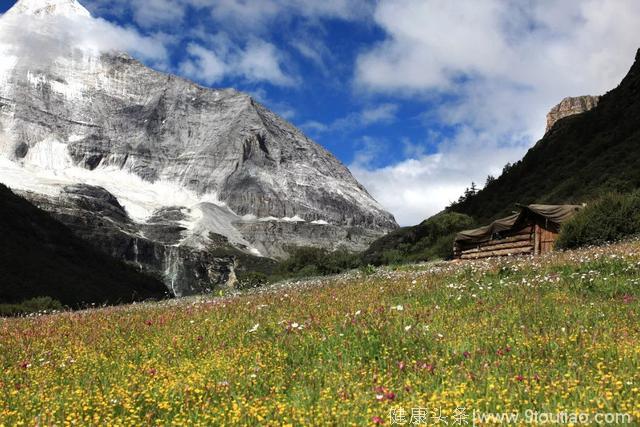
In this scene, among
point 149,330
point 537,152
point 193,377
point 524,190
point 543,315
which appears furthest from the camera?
point 537,152

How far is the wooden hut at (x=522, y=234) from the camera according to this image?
36.6m

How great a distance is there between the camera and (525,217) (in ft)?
131

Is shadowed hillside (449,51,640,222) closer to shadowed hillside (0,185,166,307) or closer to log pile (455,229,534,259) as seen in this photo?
log pile (455,229,534,259)

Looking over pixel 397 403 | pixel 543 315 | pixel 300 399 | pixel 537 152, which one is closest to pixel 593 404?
pixel 397 403

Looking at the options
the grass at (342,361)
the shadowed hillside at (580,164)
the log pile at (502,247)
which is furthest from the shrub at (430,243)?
the grass at (342,361)

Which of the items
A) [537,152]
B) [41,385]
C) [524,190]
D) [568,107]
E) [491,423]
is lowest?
[41,385]

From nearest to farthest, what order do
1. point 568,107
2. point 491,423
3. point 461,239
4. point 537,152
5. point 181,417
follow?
point 491,423 < point 181,417 < point 461,239 < point 537,152 < point 568,107

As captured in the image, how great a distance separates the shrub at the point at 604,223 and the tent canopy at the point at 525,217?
224 centimetres

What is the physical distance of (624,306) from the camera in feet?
29.9

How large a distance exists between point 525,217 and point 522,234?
50.9 inches

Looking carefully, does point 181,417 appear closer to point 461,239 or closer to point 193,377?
point 193,377

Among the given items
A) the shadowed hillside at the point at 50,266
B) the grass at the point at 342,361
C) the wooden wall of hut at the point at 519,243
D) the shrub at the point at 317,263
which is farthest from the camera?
the shadowed hillside at the point at 50,266

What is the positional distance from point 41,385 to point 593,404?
6.49 m

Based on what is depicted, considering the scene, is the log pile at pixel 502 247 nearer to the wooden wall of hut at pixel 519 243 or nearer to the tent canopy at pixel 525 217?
the wooden wall of hut at pixel 519 243
